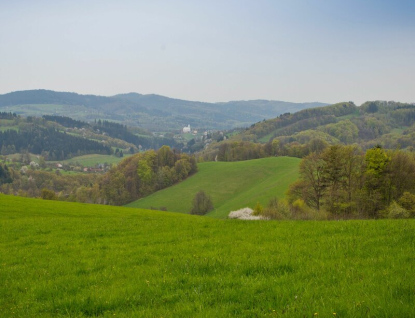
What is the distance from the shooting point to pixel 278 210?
6253cm

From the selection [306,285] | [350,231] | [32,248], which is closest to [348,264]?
[306,285]

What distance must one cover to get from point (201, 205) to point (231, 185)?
78.5ft

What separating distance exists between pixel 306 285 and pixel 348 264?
1.95m

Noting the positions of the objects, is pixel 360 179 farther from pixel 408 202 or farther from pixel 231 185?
pixel 231 185

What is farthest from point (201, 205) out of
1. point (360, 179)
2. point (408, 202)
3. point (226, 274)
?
point (226, 274)

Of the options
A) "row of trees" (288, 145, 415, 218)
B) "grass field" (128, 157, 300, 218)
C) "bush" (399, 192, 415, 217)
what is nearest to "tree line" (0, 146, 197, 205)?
"grass field" (128, 157, 300, 218)

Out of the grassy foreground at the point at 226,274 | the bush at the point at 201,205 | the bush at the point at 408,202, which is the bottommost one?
the bush at the point at 201,205

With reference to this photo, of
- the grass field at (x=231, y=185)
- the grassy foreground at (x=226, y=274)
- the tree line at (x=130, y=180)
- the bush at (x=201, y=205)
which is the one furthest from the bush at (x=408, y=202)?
the tree line at (x=130, y=180)

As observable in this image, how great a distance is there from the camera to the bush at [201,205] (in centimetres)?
11478

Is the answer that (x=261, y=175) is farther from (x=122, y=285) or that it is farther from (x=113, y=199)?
(x=122, y=285)

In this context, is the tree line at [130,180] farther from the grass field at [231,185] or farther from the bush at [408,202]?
the bush at [408,202]

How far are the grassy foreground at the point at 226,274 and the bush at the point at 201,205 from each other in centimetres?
10053

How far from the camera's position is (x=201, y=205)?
380 feet

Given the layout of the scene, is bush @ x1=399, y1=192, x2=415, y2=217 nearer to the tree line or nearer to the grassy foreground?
the grassy foreground
